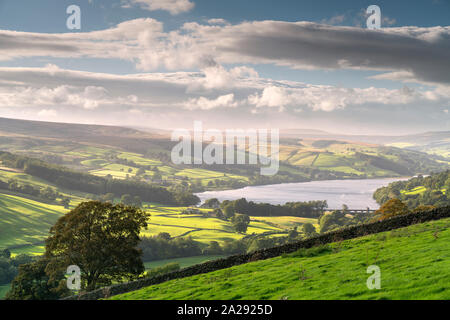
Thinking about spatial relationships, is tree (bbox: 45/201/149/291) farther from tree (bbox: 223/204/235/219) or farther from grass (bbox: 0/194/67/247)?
tree (bbox: 223/204/235/219)

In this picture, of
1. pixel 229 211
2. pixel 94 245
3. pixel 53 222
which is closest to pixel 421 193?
pixel 229 211

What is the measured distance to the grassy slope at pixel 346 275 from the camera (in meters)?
11.7

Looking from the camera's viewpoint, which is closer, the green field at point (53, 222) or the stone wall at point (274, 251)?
the stone wall at point (274, 251)

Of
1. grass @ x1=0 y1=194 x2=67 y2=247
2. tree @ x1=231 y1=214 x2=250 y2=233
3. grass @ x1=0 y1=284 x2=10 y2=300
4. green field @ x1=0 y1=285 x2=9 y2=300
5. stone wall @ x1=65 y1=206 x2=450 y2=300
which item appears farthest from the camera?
tree @ x1=231 y1=214 x2=250 y2=233

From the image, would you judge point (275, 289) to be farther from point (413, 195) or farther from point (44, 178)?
point (44, 178)

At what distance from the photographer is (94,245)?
94.4 ft

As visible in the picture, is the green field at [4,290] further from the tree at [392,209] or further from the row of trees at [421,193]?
the row of trees at [421,193]

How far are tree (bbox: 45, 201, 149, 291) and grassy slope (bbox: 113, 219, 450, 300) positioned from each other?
8.16m

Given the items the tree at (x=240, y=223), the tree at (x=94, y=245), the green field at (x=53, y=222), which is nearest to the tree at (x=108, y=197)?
the green field at (x=53, y=222)

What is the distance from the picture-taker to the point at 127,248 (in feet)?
94.5

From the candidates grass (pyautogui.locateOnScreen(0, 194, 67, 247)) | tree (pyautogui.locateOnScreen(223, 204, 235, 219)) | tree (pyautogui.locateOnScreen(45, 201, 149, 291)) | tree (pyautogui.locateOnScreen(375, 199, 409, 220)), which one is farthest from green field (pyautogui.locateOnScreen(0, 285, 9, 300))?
tree (pyautogui.locateOnScreen(223, 204, 235, 219))

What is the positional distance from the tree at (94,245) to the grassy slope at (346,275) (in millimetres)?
8162

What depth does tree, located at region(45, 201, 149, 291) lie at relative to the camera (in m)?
28.5
